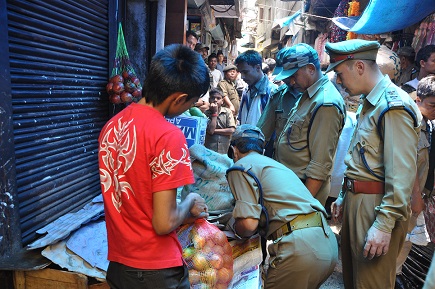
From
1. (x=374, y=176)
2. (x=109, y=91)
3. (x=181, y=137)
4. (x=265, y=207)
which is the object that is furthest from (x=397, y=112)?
(x=109, y=91)

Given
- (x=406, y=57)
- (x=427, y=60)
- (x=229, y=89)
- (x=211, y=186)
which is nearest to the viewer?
(x=211, y=186)

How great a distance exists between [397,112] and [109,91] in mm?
2823

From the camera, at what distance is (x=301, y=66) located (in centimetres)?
316

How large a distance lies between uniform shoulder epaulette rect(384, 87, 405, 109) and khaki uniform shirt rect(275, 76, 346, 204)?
0.60 m

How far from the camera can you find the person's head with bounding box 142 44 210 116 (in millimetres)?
1528

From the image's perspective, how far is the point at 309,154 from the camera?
3123 millimetres

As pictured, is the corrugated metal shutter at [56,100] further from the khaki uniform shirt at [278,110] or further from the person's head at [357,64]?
the person's head at [357,64]

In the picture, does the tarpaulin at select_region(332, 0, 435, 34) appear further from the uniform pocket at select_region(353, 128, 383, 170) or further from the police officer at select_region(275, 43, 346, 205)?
the uniform pocket at select_region(353, 128, 383, 170)

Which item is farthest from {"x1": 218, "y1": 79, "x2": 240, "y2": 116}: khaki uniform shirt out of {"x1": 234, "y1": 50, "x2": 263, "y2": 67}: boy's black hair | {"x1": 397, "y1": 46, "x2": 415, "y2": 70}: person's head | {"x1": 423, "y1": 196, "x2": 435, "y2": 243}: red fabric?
{"x1": 423, "y1": 196, "x2": 435, "y2": 243}: red fabric

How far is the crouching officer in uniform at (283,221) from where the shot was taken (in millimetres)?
2309

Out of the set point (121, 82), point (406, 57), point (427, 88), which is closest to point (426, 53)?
point (406, 57)

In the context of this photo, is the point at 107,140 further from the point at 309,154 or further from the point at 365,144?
the point at 309,154

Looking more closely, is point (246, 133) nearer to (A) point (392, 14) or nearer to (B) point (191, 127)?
(B) point (191, 127)

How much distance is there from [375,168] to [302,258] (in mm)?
737
